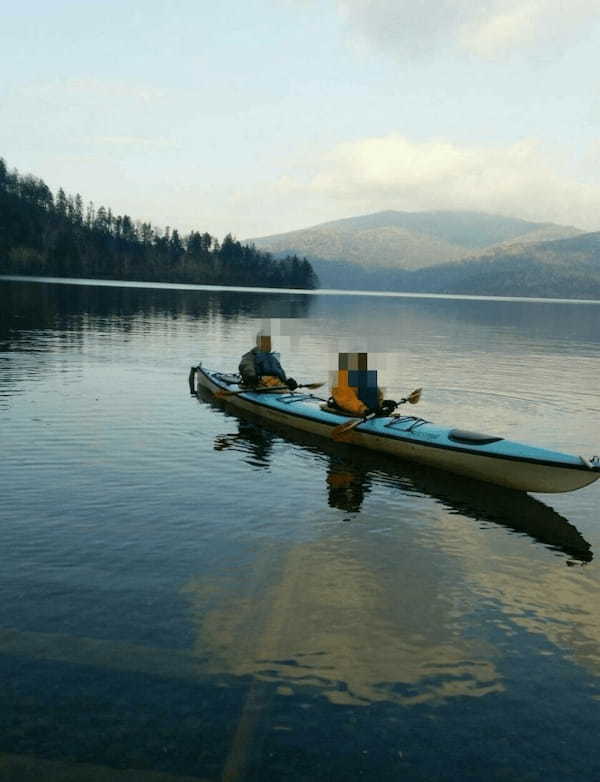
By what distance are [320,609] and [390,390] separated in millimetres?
22206

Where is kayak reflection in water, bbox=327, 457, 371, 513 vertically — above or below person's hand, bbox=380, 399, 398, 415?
below

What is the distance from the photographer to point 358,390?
66.1 feet

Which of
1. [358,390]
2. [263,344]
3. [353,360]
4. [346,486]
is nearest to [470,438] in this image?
[346,486]

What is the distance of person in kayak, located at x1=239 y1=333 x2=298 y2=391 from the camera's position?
976 inches

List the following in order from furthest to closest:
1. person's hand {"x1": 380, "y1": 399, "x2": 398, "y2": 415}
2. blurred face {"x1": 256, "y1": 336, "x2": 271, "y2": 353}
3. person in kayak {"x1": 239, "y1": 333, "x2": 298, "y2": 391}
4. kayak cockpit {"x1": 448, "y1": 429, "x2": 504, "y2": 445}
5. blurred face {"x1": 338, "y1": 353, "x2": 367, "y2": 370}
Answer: blurred face {"x1": 256, "y1": 336, "x2": 271, "y2": 353} → person in kayak {"x1": 239, "y1": 333, "x2": 298, "y2": 391} → person's hand {"x1": 380, "y1": 399, "x2": 398, "y2": 415} → blurred face {"x1": 338, "y1": 353, "x2": 367, "y2": 370} → kayak cockpit {"x1": 448, "y1": 429, "x2": 504, "y2": 445}

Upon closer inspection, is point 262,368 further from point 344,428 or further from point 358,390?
point 344,428

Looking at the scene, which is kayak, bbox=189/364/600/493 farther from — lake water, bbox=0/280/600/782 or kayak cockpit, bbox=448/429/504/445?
lake water, bbox=0/280/600/782

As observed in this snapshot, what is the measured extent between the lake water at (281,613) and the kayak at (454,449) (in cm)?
49

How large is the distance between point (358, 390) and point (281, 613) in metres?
11.4

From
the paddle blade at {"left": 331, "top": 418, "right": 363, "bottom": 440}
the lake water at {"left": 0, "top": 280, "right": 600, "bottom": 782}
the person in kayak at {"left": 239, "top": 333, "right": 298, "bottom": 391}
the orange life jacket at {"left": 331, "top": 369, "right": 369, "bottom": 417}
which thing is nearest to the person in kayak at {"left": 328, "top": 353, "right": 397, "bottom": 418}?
the orange life jacket at {"left": 331, "top": 369, "right": 369, "bottom": 417}

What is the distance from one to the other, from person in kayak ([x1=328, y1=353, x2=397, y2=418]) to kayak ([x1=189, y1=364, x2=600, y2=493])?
0.50 m

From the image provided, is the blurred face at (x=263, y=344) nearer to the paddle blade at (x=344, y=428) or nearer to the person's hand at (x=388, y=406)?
the person's hand at (x=388, y=406)

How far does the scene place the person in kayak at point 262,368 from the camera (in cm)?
2480

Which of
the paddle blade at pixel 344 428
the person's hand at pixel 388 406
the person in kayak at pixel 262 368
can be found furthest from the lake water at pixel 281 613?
the person in kayak at pixel 262 368
